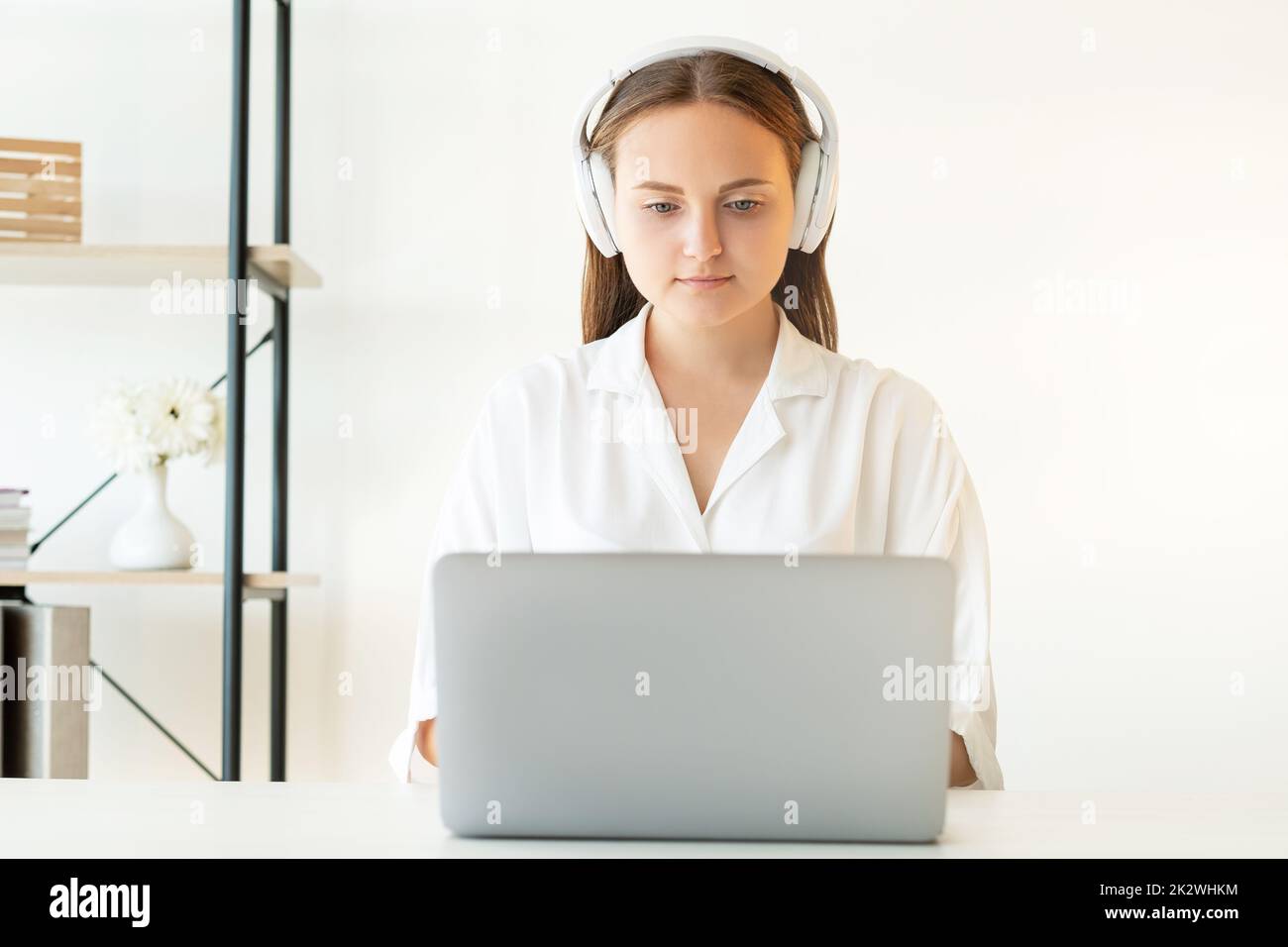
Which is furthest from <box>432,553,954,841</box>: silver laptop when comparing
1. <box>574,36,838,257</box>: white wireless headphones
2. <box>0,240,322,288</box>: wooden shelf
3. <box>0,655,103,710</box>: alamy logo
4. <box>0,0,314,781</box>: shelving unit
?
<box>0,655,103,710</box>: alamy logo

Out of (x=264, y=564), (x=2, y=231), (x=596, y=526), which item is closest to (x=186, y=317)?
(x=2, y=231)

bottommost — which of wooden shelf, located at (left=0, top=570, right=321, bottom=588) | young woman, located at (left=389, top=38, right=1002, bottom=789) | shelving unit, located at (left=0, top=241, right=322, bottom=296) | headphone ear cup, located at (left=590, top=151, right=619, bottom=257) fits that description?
wooden shelf, located at (left=0, top=570, right=321, bottom=588)

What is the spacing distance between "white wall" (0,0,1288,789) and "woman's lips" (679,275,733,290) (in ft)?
4.04

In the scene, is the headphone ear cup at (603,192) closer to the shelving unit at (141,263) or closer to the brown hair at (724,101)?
the brown hair at (724,101)

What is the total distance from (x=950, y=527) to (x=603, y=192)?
0.64 meters

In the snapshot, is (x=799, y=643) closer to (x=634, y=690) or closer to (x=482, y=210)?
(x=634, y=690)

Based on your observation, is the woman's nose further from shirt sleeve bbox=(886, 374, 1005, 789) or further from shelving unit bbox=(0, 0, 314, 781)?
shelving unit bbox=(0, 0, 314, 781)

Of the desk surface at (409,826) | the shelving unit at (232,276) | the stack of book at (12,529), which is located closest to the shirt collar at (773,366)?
the desk surface at (409,826)

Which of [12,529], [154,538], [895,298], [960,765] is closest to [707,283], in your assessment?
[960,765]

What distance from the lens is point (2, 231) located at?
258 centimetres

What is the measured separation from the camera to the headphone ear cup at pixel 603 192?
5.59ft

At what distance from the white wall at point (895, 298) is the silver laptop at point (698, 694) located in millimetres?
2024

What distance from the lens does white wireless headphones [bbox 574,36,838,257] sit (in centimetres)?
158

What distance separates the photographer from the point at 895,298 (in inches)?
112
